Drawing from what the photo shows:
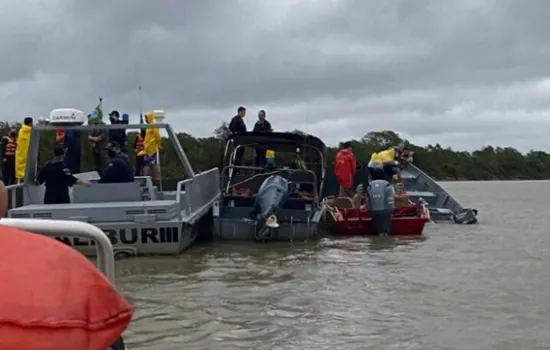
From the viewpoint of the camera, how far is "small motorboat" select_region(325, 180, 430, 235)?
1544 centimetres

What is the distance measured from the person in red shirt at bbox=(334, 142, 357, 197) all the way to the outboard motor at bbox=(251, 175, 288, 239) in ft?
14.1

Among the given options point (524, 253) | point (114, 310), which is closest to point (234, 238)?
point (524, 253)

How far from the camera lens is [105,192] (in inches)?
487

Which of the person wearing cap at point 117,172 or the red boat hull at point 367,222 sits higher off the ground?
the person wearing cap at point 117,172

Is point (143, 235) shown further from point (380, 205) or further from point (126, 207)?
point (380, 205)

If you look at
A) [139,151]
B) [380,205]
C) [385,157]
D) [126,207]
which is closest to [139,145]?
[139,151]

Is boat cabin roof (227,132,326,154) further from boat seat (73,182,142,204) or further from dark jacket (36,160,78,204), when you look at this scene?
dark jacket (36,160,78,204)

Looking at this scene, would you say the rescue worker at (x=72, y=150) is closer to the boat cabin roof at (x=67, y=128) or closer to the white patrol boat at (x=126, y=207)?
the white patrol boat at (x=126, y=207)

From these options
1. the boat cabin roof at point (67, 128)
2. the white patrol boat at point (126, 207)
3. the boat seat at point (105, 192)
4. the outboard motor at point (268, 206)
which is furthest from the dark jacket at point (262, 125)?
the boat seat at point (105, 192)

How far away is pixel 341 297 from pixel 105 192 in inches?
195

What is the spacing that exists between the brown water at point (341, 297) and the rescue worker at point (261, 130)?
3355mm

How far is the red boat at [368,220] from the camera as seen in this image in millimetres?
15820

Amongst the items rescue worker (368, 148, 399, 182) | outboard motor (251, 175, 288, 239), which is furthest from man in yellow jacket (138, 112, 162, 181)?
rescue worker (368, 148, 399, 182)

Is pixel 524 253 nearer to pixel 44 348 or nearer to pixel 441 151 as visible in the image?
pixel 44 348
